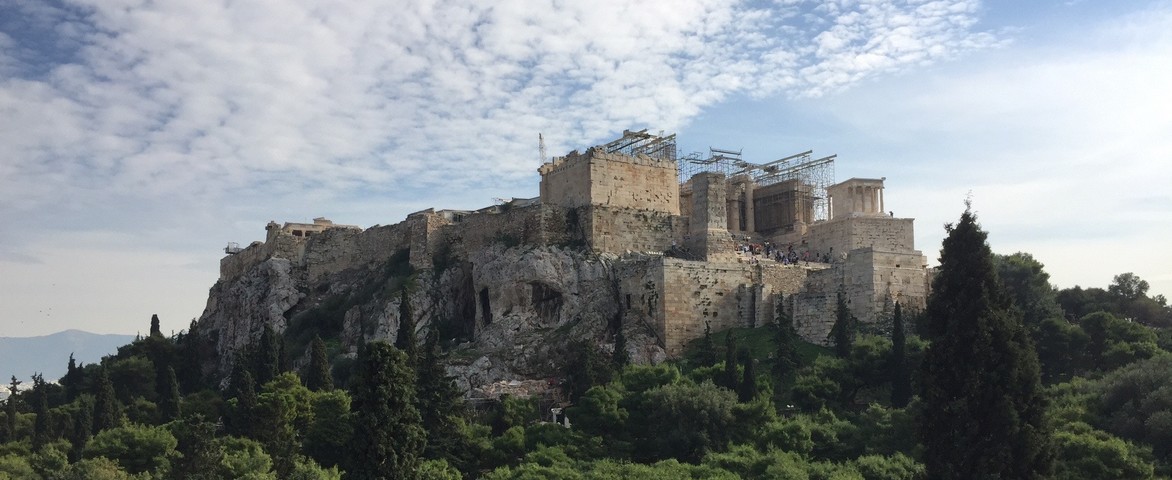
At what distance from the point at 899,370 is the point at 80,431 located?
3919cm

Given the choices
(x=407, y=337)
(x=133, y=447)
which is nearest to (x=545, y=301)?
(x=407, y=337)

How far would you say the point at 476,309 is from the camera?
6366 cm

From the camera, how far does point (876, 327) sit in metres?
54.8

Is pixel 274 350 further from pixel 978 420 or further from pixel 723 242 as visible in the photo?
pixel 978 420

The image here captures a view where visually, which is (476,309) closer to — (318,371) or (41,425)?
(318,371)

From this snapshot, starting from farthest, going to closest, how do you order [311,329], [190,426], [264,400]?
[311,329] < [264,400] < [190,426]

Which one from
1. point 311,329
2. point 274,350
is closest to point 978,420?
point 274,350

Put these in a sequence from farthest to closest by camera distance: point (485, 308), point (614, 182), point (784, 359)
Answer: point (614, 182) → point (485, 308) → point (784, 359)

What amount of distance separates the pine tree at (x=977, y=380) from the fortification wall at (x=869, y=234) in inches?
1025

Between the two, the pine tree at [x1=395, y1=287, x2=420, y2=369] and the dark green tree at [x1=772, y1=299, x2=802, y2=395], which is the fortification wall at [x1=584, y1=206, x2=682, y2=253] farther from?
the dark green tree at [x1=772, y1=299, x2=802, y2=395]

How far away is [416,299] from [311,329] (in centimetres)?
921

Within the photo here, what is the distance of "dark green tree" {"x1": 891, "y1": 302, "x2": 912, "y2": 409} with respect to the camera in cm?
4884

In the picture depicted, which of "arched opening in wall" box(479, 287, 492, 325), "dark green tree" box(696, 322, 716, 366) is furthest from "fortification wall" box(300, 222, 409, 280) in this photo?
"dark green tree" box(696, 322, 716, 366)

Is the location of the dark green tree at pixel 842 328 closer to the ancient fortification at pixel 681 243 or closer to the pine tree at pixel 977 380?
the ancient fortification at pixel 681 243
